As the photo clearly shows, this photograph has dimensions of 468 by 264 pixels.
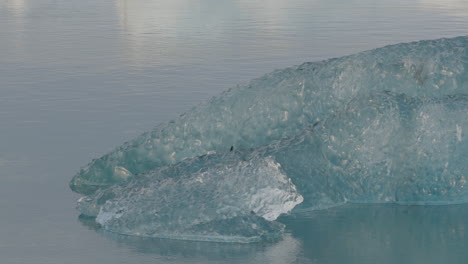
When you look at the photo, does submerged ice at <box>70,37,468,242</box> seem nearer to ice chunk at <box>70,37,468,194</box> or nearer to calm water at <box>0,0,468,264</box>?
ice chunk at <box>70,37,468,194</box>

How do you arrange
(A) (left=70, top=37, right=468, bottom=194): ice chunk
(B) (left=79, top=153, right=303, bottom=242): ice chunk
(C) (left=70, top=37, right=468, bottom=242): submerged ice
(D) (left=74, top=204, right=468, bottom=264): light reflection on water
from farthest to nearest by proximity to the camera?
1. (A) (left=70, top=37, right=468, bottom=194): ice chunk
2. (C) (left=70, top=37, right=468, bottom=242): submerged ice
3. (B) (left=79, top=153, right=303, bottom=242): ice chunk
4. (D) (left=74, top=204, right=468, bottom=264): light reflection on water

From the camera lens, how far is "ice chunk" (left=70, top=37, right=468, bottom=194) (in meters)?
8.98

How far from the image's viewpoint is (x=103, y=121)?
10773 mm

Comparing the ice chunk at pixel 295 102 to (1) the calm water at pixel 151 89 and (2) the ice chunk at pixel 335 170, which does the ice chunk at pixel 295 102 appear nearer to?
(2) the ice chunk at pixel 335 170

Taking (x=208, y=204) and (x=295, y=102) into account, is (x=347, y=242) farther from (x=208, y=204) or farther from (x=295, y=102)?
(x=295, y=102)

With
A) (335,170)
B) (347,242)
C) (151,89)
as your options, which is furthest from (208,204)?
(151,89)

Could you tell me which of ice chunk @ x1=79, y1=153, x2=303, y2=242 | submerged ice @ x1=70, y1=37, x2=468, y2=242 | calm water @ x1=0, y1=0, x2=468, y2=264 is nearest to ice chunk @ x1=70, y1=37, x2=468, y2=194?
submerged ice @ x1=70, y1=37, x2=468, y2=242

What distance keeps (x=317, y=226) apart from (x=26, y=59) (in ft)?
30.3

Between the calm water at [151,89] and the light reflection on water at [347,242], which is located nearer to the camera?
the light reflection on water at [347,242]

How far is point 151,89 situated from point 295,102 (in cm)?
401

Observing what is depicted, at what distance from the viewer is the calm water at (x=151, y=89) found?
7.07 metres

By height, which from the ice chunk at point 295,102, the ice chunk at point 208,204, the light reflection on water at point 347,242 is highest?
the ice chunk at point 295,102

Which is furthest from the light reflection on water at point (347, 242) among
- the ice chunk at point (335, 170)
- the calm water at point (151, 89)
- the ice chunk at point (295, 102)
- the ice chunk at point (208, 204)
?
the ice chunk at point (295, 102)

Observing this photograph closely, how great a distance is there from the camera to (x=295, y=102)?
9.12 metres
